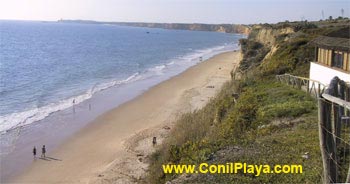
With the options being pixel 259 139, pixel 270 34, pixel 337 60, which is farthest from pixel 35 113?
pixel 270 34

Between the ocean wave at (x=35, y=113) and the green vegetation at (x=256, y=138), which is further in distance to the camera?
the ocean wave at (x=35, y=113)

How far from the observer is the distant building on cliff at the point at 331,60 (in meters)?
16.8

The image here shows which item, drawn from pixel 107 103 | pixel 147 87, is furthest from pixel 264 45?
pixel 107 103

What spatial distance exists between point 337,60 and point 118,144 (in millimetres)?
12785

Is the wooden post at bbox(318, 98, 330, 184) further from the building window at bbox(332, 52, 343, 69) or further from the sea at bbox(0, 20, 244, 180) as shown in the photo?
the sea at bbox(0, 20, 244, 180)

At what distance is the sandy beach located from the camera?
1928cm

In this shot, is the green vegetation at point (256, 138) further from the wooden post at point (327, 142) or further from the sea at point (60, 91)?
the sea at point (60, 91)

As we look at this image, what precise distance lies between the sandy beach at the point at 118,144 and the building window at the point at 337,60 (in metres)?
9.64

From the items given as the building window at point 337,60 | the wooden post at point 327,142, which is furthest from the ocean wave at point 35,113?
the wooden post at point 327,142

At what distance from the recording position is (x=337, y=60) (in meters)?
17.7

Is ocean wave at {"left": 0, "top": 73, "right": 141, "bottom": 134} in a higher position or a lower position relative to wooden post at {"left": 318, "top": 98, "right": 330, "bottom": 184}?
lower

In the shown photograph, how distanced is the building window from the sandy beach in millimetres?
9637

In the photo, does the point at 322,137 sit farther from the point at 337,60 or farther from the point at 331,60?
the point at 331,60

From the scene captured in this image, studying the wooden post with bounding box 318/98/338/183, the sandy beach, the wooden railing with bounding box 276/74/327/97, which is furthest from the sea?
the wooden post with bounding box 318/98/338/183
